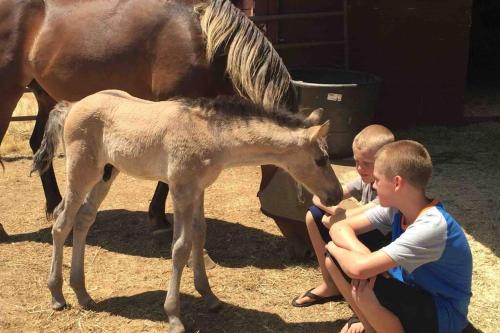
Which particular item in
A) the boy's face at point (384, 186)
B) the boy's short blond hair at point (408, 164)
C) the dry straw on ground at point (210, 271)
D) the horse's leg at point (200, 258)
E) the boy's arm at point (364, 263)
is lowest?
the dry straw on ground at point (210, 271)

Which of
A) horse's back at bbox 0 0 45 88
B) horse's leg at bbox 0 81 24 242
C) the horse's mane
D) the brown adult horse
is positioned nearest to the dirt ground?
the brown adult horse

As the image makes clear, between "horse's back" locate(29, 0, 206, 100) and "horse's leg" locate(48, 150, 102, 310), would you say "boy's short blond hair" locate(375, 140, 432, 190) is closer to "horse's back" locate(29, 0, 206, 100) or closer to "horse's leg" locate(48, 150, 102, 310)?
"horse's leg" locate(48, 150, 102, 310)

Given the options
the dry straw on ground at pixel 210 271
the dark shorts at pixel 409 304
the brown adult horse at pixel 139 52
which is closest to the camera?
the dark shorts at pixel 409 304

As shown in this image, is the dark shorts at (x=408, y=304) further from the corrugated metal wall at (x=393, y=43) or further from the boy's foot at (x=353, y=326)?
the corrugated metal wall at (x=393, y=43)

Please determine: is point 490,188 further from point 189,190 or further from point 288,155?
point 189,190

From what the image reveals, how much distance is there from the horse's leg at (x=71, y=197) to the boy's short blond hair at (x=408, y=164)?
1621 mm

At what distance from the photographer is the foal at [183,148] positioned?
2953mm

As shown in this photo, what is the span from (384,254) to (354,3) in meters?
5.54

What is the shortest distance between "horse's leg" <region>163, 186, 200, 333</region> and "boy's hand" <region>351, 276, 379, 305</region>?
2.95ft

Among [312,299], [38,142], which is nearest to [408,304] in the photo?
[312,299]

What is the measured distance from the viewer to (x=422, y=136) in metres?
7.36

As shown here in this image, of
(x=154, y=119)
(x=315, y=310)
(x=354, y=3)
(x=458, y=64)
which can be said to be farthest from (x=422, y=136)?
(x=154, y=119)

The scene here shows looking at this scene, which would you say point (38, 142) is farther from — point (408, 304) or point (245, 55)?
point (408, 304)

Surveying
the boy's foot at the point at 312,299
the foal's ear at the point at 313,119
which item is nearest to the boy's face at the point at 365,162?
the foal's ear at the point at 313,119
